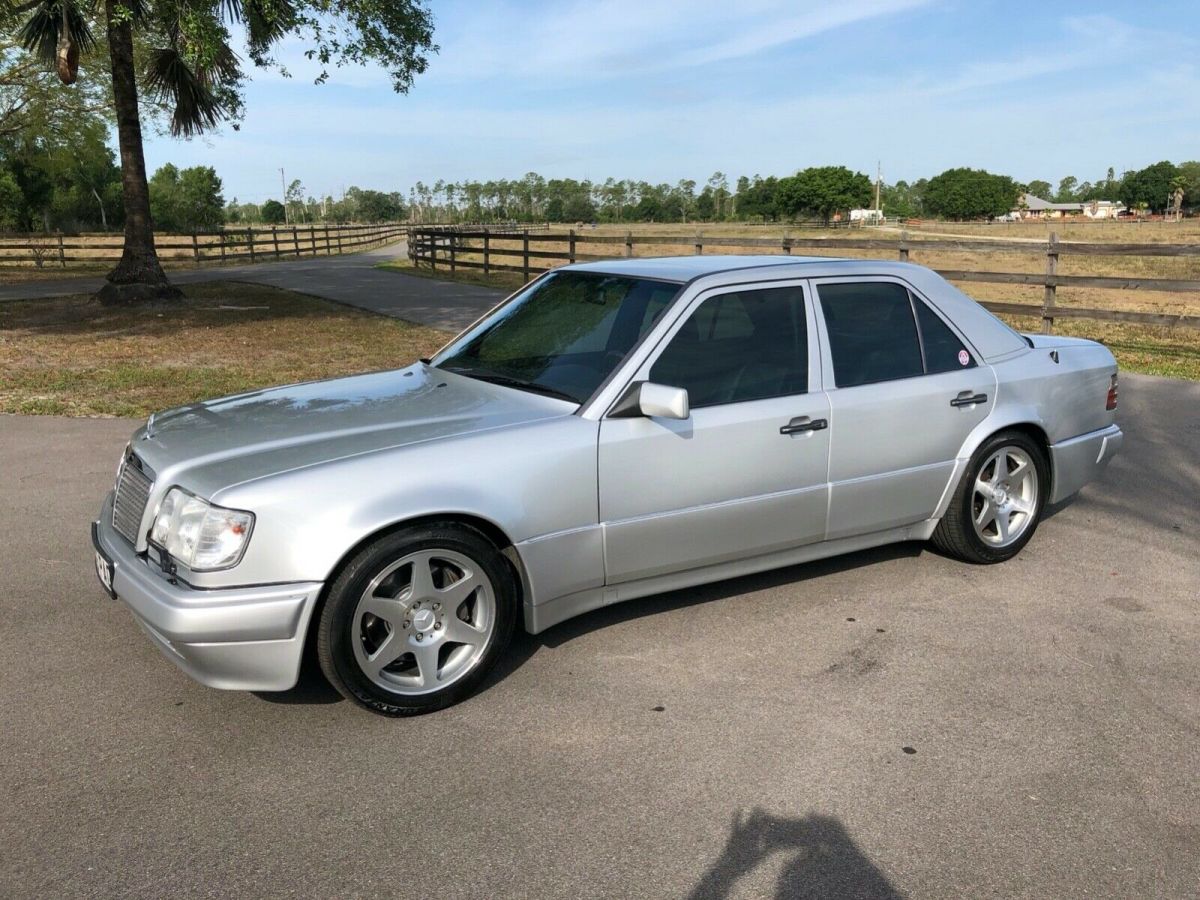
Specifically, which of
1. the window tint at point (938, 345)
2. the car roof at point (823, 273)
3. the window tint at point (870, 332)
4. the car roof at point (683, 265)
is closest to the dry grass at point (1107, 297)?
the car roof at point (823, 273)

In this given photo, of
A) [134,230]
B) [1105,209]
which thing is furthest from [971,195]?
[134,230]

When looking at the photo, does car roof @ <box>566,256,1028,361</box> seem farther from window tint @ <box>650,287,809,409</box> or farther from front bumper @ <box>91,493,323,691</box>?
front bumper @ <box>91,493,323,691</box>

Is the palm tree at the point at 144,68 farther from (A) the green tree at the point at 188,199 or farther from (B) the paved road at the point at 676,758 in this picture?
(A) the green tree at the point at 188,199

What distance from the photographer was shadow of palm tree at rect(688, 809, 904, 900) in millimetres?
2605

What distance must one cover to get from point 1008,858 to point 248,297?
62.8 ft

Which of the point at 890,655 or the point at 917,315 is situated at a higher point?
the point at 917,315

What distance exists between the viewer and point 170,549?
11.0 feet

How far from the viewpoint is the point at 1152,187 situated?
158625 mm

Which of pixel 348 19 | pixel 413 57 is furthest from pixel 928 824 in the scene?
pixel 413 57

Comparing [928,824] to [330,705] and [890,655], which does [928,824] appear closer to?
[890,655]

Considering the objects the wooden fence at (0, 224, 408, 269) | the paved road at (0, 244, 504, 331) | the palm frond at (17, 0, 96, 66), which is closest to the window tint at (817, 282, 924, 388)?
the paved road at (0, 244, 504, 331)

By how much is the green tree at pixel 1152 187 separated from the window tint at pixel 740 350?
178306 mm

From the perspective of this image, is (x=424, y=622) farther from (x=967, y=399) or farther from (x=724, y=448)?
(x=967, y=399)

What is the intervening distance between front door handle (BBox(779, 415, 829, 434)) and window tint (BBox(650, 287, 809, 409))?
0.13m
